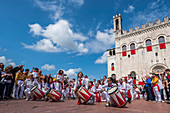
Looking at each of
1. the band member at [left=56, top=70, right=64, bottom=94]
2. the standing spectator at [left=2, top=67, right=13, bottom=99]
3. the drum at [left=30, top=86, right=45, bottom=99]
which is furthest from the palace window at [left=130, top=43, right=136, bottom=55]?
the standing spectator at [left=2, top=67, right=13, bottom=99]

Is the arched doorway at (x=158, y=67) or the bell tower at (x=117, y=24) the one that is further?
the bell tower at (x=117, y=24)

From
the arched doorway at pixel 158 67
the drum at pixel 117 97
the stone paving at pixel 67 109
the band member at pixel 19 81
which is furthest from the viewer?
the arched doorway at pixel 158 67

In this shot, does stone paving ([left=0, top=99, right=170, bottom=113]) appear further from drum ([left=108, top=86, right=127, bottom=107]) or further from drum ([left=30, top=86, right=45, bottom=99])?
drum ([left=30, top=86, right=45, bottom=99])

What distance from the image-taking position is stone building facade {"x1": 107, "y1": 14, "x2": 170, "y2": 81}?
2091cm

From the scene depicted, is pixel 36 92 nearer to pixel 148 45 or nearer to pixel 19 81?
pixel 19 81

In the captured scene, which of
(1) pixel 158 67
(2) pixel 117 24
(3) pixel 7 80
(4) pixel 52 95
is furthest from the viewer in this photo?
(2) pixel 117 24

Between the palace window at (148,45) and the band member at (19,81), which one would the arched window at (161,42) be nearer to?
the palace window at (148,45)

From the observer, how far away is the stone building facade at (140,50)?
20914 millimetres

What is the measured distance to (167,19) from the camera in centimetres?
2102

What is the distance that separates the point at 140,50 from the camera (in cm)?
2302

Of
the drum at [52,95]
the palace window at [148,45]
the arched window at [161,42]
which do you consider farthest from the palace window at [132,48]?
the drum at [52,95]

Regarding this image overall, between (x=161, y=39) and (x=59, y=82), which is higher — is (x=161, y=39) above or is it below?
above

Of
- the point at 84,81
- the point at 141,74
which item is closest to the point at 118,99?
the point at 84,81

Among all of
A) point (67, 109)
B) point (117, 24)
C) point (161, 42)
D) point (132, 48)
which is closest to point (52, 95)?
point (67, 109)
